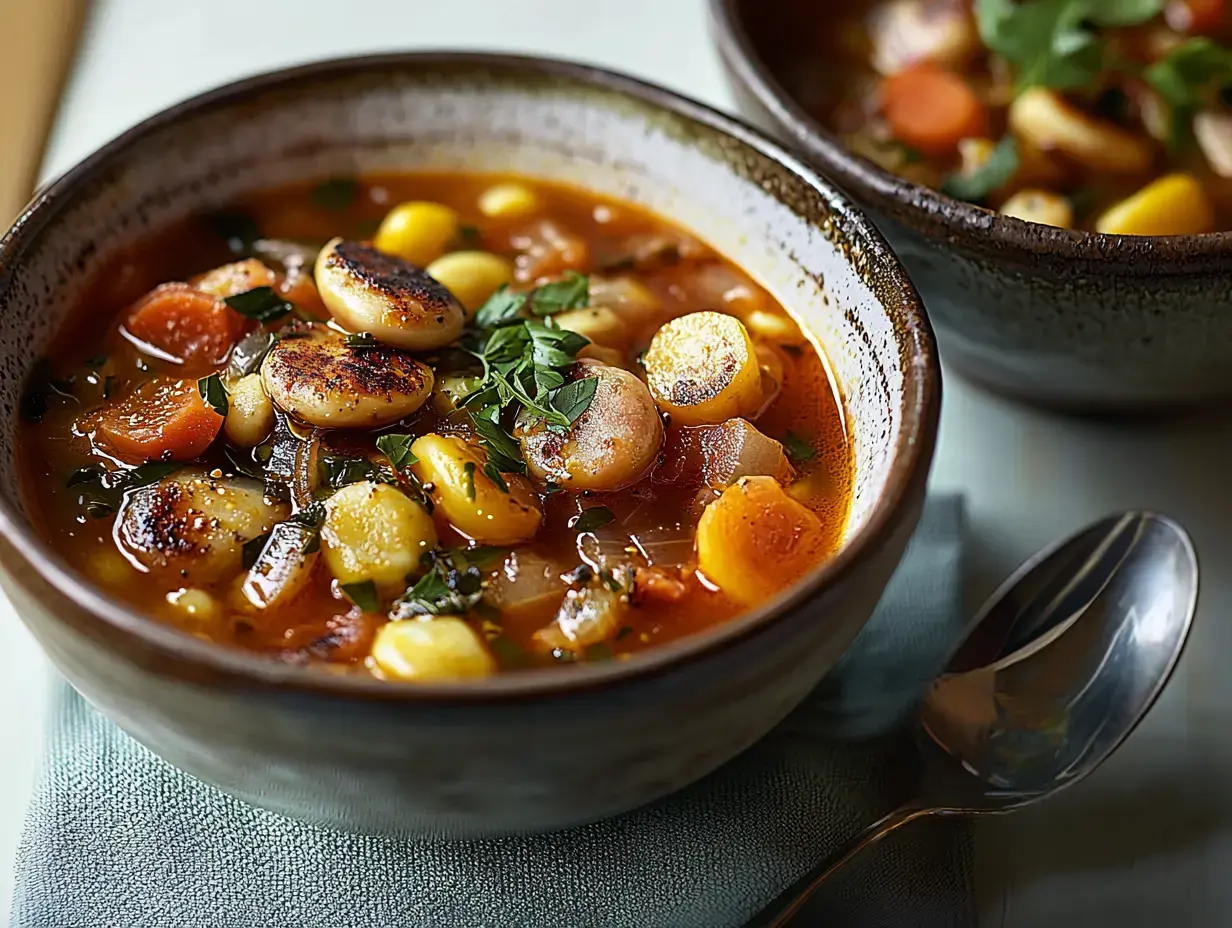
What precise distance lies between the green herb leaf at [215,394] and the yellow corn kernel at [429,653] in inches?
14.6

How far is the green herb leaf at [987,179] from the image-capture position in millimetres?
2301

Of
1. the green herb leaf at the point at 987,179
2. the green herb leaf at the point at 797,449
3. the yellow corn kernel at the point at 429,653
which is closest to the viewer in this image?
the yellow corn kernel at the point at 429,653

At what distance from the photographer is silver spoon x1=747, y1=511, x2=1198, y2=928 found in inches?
71.4

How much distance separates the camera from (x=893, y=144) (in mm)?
2445

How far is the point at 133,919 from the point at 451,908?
0.33 m

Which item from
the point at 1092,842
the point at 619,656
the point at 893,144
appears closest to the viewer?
the point at 619,656

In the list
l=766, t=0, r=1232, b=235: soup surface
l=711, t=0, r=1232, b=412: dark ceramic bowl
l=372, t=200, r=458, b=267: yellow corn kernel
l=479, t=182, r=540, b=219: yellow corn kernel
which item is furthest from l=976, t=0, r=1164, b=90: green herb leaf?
l=372, t=200, r=458, b=267: yellow corn kernel

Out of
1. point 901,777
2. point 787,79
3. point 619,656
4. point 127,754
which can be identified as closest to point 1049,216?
point 787,79

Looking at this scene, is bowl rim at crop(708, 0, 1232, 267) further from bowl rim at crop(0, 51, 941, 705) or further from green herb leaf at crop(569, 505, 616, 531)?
green herb leaf at crop(569, 505, 616, 531)

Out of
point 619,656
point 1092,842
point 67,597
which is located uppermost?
point 67,597

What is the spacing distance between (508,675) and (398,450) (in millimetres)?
410

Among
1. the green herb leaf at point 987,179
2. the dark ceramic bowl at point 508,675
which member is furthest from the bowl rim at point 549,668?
the green herb leaf at point 987,179

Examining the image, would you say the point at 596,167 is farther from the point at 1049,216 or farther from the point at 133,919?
the point at 133,919

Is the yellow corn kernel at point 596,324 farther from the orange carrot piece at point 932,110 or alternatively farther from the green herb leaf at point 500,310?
the orange carrot piece at point 932,110
